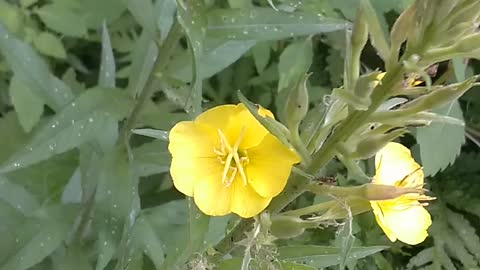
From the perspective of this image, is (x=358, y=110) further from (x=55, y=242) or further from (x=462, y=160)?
(x=462, y=160)

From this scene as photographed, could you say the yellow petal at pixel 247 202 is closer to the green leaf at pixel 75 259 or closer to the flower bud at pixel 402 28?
the flower bud at pixel 402 28

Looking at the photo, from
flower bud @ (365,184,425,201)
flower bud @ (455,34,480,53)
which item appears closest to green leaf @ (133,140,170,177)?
flower bud @ (365,184,425,201)

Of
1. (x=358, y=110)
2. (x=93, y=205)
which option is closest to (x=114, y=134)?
(x=93, y=205)

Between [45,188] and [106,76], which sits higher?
[106,76]

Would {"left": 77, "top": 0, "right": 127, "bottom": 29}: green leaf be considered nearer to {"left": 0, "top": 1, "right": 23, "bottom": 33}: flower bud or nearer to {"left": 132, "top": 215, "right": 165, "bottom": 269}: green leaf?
{"left": 0, "top": 1, "right": 23, "bottom": 33}: flower bud

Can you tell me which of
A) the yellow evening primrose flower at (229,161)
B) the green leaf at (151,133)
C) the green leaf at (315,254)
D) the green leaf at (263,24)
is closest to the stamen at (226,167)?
the yellow evening primrose flower at (229,161)

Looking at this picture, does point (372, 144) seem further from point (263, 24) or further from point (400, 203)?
point (263, 24)

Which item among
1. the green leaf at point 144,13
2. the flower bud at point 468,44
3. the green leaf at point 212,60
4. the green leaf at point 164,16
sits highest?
the flower bud at point 468,44
